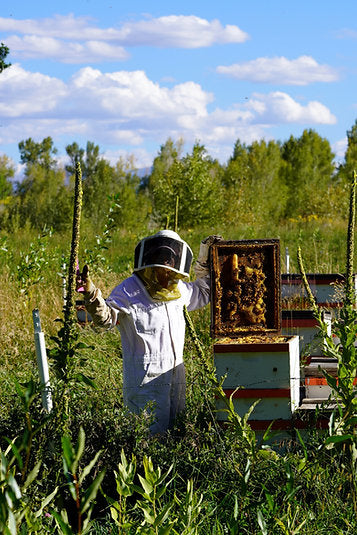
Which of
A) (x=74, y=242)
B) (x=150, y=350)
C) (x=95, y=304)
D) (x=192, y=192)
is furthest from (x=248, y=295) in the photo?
(x=192, y=192)

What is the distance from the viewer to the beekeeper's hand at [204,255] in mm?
4711

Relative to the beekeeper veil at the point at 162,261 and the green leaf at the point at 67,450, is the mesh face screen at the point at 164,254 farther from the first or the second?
the green leaf at the point at 67,450

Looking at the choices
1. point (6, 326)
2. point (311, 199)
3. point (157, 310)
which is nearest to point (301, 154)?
point (311, 199)

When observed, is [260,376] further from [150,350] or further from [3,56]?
[3,56]

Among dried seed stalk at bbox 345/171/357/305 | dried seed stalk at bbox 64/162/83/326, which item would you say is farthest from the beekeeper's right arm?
dried seed stalk at bbox 345/171/357/305

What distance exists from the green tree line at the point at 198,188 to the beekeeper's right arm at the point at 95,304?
6638 millimetres

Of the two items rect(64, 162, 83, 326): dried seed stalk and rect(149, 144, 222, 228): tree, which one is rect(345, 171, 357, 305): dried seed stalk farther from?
rect(149, 144, 222, 228): tree

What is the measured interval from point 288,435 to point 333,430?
36.2 inches

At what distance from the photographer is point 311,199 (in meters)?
34.8

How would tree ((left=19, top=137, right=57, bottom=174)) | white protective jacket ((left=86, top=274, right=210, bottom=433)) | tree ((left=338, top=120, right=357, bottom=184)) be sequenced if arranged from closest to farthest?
white protective jacket ((left=86, top=274, right=210, bottom=433))
tree ((left=338, top=120, right=357, bottom=184))
tree ((left=19, top=137, right=57, bottom=174))

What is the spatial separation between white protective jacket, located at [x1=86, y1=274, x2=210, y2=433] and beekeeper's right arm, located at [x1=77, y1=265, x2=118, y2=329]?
1cm

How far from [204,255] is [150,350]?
73 cm

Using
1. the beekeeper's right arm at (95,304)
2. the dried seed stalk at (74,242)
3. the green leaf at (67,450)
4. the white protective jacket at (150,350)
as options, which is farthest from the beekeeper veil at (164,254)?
the green leaf at (67,450)

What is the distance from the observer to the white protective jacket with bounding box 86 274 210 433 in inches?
182
